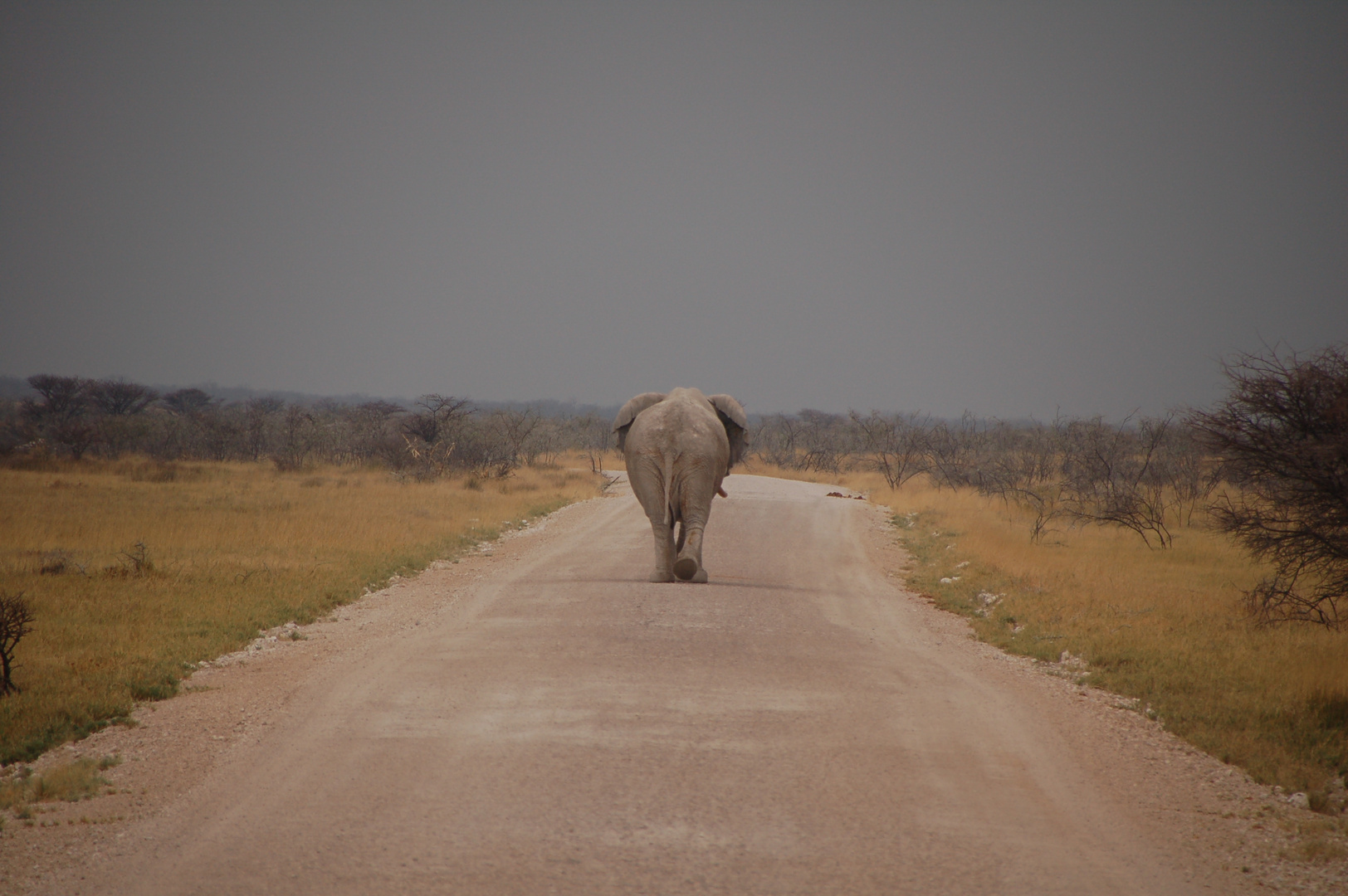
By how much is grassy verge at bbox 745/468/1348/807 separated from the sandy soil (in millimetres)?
429

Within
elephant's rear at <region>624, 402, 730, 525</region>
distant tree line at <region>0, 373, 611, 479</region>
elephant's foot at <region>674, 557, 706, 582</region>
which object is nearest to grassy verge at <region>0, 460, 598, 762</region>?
elephant's rear at <region>624, 402, 730, 525</region>

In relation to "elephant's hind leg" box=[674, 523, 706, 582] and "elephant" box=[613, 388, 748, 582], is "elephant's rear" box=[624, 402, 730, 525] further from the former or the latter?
"elephant's hind leg" box=[674, 523, 706, 582]

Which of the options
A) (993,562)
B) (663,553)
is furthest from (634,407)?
(993,562)

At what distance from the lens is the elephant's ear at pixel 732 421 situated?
13.2 metres

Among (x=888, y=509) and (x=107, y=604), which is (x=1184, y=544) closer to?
(x=888, y=509)

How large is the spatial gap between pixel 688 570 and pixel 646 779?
20.4ft

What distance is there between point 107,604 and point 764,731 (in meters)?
8.29

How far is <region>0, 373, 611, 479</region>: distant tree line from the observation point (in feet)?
118

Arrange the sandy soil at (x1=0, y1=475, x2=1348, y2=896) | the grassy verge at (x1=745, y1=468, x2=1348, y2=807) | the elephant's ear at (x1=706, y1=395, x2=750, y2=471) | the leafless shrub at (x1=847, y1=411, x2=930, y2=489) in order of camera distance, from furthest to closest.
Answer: the leafless shrub at (x1=847, y1=411, x2=930, y2=489) < the elephant's ear at (x1=706, y1=395, x2=750, y2=471) < the grassy verge at (x1=745, y1=468, x2=1348, y2=807) < the sandy soil at (x1=0, y1=475, x2=1348, y2=896)

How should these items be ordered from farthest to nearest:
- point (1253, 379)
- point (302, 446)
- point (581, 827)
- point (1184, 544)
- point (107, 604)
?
point (302, 446)
point (1184, 544)
point (107, 604)
point (1253, 379)
point (581, 827)

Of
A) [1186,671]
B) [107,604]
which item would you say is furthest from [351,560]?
[1186,671]

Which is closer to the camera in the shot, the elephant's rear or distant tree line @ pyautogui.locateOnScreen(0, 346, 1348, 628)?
distant tree line @ pyautogui.locateOnScreen(0, 346, 1348, 628)

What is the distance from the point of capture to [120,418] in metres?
43.6

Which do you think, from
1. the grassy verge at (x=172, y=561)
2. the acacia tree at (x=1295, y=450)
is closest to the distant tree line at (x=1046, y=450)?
the acacia tree at (x=1295, y=450)
